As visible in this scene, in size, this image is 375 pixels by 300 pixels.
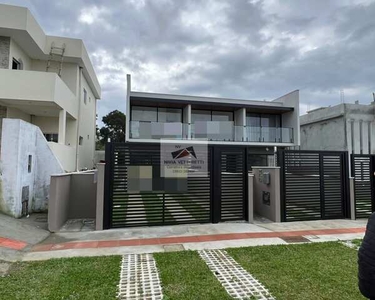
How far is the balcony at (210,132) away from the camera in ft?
47.3

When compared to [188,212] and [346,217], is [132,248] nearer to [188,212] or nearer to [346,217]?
[188,212]

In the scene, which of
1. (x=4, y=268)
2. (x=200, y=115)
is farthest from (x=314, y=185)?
(x=200, y=115)

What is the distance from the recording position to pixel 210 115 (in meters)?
16.7

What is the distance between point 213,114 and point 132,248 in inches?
512

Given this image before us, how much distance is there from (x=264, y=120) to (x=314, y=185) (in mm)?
10719

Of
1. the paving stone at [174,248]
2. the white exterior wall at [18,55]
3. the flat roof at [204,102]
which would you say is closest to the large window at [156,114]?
the flat roof at [204,102]

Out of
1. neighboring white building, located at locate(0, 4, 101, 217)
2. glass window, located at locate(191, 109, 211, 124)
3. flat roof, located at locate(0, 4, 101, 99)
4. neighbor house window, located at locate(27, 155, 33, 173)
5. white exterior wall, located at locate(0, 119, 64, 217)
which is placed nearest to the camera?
white exterior wall, located at locate(0, 119, 64, 217)

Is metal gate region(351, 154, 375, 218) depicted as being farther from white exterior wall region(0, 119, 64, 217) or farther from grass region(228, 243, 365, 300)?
white exterior wall region(0, 119, 64, 217)

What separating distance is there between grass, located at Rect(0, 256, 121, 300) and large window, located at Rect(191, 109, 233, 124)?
1263 centimetres

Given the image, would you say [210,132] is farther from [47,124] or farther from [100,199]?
[100,199]

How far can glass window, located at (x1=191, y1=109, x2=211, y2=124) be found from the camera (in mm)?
16297

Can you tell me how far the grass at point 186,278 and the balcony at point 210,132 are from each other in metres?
10.5

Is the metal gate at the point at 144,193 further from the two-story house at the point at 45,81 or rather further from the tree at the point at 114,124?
the tree at the point at 114,124

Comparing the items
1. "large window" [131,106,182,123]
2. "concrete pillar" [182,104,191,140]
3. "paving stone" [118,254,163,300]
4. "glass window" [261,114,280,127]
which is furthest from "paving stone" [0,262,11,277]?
"glass window" [261,114,280,127]
